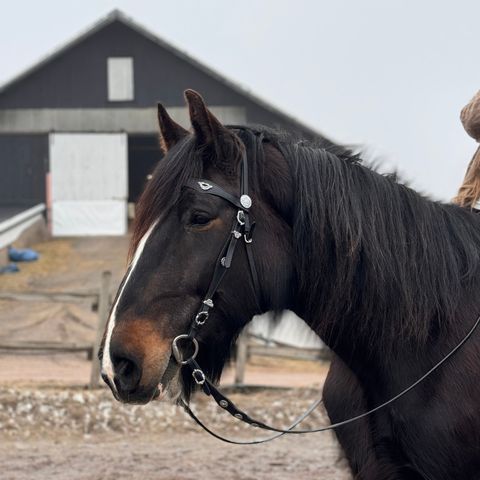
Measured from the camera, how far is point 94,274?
22.7m

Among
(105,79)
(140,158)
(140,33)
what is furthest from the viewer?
(140,158)

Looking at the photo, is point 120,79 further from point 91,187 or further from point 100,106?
point 91,187

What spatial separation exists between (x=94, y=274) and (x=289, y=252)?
19.7m

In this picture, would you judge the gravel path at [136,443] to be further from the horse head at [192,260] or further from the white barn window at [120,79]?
the white barn window at [120,79]

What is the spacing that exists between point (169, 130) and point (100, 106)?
26.1 meters

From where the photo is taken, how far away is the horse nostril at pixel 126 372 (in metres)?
3.11

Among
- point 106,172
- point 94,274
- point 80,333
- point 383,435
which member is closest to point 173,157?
point 383,435

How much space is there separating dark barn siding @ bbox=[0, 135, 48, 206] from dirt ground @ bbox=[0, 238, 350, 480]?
58.1ft

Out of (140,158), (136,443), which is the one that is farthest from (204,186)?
(140,158)

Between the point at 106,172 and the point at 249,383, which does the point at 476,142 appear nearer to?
the point at 249,383

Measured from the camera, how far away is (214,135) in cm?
332

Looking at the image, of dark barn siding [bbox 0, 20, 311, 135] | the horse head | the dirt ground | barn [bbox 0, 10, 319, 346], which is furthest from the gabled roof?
the horse head

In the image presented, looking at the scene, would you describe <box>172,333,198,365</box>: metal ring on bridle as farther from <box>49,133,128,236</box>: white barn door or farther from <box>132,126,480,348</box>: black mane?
<box>49,133,128,236</box>: white barn door

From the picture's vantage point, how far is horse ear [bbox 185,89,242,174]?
10.7ft
